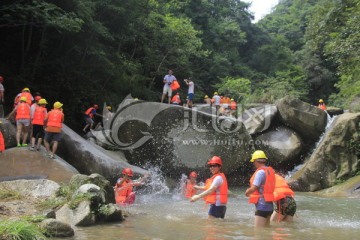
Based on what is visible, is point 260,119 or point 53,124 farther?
point 260,119

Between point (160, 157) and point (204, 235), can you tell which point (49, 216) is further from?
point (160, 157)

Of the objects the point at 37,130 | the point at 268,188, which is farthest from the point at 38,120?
the point at 268,188

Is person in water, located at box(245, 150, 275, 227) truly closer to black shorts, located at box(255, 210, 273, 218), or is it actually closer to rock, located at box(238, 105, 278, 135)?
black shorts, located at box(255, 210, 273, 218)

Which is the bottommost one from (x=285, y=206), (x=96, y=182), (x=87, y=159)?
(x=87, y=159)

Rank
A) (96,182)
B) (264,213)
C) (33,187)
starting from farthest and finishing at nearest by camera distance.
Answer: (33,187) < (96,182) < (264,213)

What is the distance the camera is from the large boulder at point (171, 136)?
46.2 feet

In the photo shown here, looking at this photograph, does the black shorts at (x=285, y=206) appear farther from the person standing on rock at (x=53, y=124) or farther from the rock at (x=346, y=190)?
the rock at (x=346, y=190)

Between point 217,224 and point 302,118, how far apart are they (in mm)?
11643

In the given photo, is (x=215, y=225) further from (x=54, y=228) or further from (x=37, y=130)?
(x=37, y=130)

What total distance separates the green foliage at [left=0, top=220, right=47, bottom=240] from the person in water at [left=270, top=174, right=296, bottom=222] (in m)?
3.71

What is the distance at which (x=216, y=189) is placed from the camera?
21.1ft

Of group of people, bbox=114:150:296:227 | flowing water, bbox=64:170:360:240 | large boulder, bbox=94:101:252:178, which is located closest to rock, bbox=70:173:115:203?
flowing water, bbox=64:170:360:240

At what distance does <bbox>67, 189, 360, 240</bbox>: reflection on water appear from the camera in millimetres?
5926

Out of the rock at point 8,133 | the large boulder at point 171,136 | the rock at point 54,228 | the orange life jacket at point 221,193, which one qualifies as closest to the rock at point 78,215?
the rock at point 54,228
